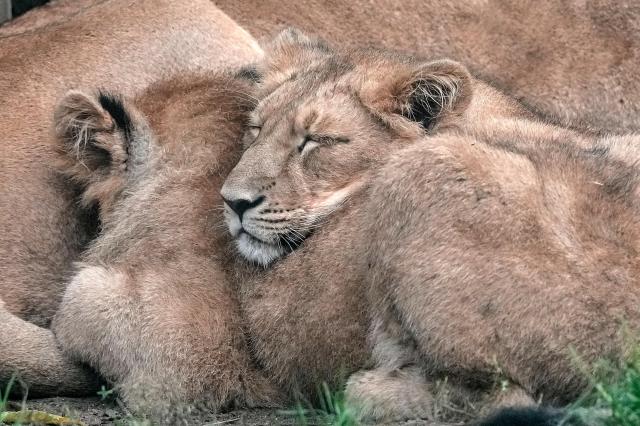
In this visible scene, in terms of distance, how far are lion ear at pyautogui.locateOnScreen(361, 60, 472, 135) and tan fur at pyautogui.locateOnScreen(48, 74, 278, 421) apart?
2.49 feet

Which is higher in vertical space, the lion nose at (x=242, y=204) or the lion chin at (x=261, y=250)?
the lion nose at (x=242, y=204)

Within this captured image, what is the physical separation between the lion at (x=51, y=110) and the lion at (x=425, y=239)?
989 millimetres

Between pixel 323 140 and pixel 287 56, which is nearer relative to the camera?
pixel 323 140

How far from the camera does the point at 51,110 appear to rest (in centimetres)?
657

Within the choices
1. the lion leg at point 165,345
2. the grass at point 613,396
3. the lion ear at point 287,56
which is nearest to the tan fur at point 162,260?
the lion leg at point 165,345

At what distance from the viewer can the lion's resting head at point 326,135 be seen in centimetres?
548

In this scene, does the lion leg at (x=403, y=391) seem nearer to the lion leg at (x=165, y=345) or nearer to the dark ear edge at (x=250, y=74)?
the lion leg at (x=165, y=345)

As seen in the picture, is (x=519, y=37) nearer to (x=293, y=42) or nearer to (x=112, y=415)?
(x=293, y=42)

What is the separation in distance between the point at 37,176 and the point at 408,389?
2.35 m

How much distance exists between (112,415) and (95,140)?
1.39m

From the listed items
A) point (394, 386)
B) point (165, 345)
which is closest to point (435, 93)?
point (394, 386)

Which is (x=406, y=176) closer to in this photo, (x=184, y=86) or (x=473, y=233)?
(x=473, y=233)

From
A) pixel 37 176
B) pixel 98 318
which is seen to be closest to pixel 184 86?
pixel 37 176

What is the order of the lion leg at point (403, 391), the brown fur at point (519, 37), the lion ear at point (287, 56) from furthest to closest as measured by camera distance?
1. the brown fur at point (519, 37)
2. the lion ear at point (287, 56)
3. the lion leg at point (403, 391)
